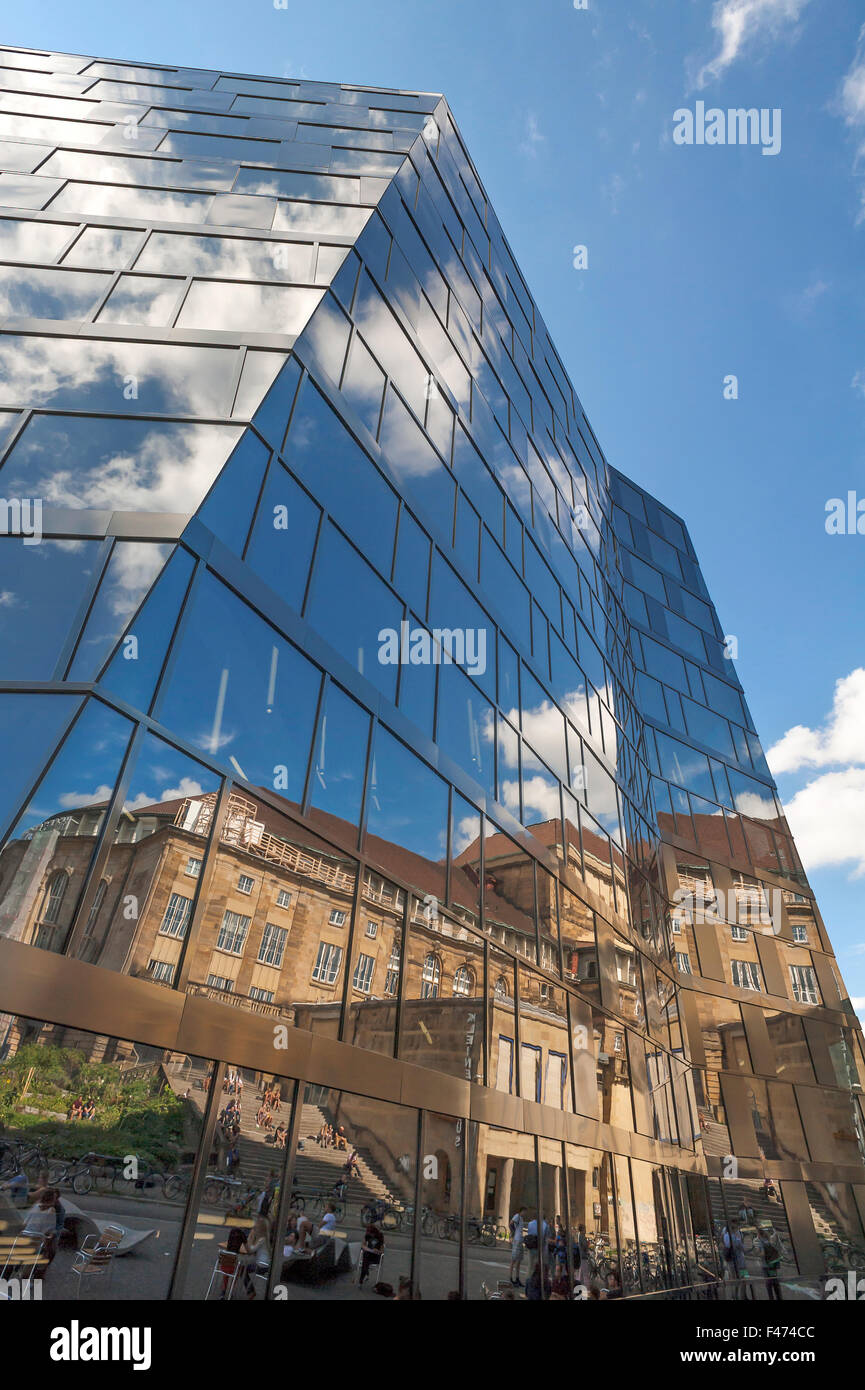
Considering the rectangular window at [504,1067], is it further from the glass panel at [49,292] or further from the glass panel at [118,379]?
the glass panel at [49,292]

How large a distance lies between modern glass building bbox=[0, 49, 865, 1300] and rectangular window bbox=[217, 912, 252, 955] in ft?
0.14

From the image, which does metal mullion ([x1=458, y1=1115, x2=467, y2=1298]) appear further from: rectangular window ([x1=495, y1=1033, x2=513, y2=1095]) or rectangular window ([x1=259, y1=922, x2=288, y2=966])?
rectangular window ([x1=259, y1=922, x2=288, y2=966])

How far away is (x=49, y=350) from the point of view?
13.5 meters

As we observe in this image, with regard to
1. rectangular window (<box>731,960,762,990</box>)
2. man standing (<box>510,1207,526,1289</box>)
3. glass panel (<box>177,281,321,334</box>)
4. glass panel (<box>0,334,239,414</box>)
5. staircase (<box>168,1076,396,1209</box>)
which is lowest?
man standing (<box>510,1207,526,1289</box>)

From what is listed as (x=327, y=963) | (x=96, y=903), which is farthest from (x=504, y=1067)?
(x=96, y=903)

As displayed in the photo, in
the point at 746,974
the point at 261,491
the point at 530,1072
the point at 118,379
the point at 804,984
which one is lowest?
the point at 530,1072

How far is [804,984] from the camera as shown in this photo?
29.6 m

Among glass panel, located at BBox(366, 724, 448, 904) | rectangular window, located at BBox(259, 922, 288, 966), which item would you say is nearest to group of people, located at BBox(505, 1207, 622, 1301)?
glass panel, located at BBox(366, 724, 448, 904)

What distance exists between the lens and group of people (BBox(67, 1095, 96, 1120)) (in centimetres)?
747

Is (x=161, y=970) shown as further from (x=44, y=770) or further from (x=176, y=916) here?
(x=44, y=770)

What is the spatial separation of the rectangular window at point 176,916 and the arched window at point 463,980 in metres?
6.12

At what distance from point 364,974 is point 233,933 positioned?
8.92 feet

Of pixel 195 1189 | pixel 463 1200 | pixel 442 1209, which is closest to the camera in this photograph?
pixel 195 1189

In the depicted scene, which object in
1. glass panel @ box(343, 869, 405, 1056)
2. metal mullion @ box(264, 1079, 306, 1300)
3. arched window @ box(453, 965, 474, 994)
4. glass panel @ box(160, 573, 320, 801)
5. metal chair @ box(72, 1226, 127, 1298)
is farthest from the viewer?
arched window @ box(453, 965, 474, 994)
